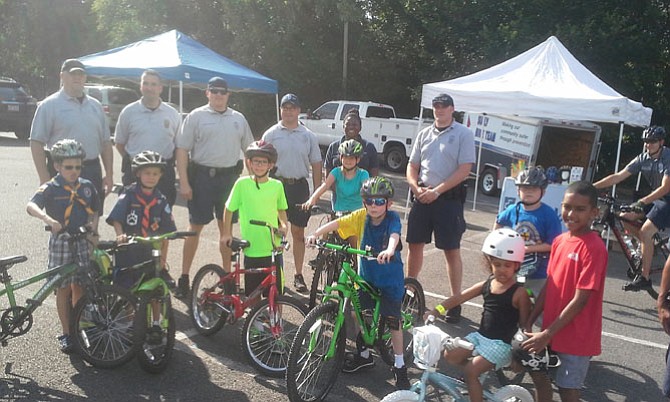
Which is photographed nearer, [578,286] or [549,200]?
[578,286]

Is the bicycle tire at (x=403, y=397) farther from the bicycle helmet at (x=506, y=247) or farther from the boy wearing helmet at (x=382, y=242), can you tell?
the boy wearing helmet at (x=382, y=242)

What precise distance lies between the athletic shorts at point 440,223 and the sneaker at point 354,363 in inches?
58.0

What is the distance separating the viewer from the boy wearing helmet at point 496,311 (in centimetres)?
316

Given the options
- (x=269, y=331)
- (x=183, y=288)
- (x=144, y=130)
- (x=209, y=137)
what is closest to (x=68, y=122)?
(x=144, y=130)

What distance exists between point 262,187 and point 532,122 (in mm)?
9059

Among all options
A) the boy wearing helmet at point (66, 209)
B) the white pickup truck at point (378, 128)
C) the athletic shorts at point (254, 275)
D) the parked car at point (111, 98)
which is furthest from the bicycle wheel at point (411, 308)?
the parked car at point (111, 98)

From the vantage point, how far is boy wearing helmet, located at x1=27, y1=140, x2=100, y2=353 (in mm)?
4262

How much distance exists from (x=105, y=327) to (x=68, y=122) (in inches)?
81.9

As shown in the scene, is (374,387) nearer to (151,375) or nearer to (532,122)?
(151,375)

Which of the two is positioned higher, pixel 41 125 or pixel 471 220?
pixel 41 125

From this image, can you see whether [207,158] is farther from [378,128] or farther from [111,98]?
[111,98]

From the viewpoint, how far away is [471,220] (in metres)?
11.2

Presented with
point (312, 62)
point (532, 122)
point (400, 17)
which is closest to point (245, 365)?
point (532, 122)

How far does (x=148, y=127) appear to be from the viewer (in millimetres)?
5738
